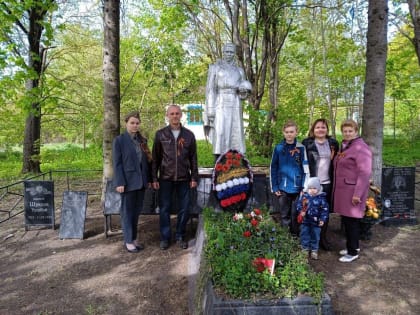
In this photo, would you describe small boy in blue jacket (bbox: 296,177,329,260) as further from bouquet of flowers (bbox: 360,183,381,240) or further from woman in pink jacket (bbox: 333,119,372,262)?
bouquet of flowers (bbox: 360,183,381,240)

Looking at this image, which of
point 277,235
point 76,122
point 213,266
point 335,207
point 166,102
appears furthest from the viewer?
point 166,102

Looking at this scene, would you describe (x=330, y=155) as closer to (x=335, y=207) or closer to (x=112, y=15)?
(x=335, y=207)

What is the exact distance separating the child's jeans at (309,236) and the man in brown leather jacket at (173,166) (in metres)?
1.58

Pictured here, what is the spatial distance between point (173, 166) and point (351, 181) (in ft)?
7.63

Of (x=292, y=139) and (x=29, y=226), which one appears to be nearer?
(x=292, y=139)

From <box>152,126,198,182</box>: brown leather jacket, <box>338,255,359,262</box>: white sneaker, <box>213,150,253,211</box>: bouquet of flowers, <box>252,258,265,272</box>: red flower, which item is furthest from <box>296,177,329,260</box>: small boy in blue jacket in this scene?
<box>152,126,198,182</box>: brown leather jacket

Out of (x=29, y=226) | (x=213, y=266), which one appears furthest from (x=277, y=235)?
(x=29, y=226)

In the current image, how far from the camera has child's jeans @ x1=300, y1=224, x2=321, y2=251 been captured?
417cm

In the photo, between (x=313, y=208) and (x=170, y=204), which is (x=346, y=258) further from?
(x=170, y=204)

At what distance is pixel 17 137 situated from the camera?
1329 centimetres

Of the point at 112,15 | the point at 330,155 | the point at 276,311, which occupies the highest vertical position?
the point at 112,15

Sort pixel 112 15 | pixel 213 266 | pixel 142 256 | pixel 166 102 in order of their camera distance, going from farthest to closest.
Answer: pixel 166 102, pixel 112 15, pixel 142 256, pixel 213 266

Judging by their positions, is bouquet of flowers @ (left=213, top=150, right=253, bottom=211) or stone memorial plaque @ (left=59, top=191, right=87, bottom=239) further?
stone memorial plaque @ (left=59, top=191, right=87, bottom=239)

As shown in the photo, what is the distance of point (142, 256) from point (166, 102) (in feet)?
52.8
